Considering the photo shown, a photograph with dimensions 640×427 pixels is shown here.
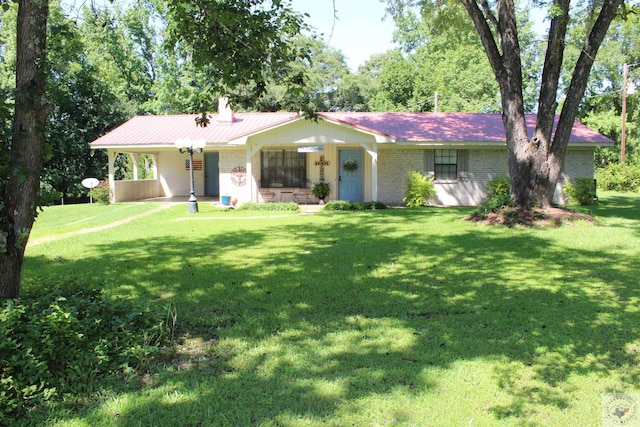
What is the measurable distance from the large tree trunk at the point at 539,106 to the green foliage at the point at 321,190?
874 centimetres

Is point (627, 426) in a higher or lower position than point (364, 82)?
lower

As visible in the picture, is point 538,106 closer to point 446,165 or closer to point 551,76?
point 551,76

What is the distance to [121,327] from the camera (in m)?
4.08

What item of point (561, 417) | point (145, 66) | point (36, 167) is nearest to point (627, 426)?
point (561, 417)

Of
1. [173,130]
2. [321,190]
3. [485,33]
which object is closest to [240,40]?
[485,33]

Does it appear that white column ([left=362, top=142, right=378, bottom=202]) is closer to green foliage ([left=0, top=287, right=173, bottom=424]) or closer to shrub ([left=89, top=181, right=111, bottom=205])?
shrub ([left=89, top=181, right=111, bottom=205])

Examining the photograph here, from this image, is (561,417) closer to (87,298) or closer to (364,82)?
(87,298)

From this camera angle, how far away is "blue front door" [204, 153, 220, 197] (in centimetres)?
2422

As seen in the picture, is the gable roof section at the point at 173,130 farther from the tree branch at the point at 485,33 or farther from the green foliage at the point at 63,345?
the green foliage at the point at 63,345

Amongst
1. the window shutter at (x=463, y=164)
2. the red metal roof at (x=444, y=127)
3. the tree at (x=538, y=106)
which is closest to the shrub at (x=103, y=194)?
the red metal roof at (x=444, y=127)

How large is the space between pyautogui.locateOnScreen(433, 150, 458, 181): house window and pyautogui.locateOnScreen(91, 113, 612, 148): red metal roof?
771 millimetres

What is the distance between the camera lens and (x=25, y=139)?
4.00m

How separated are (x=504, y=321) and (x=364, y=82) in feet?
126

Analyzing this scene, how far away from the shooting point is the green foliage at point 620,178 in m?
29.3
